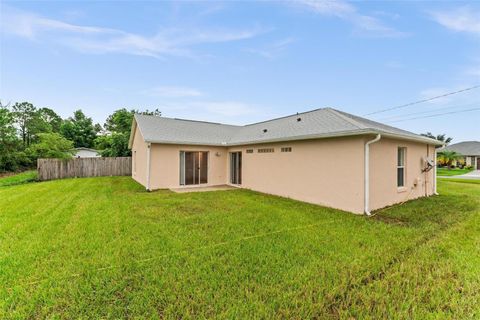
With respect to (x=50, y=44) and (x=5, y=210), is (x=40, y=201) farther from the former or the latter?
(x=50, y=44)

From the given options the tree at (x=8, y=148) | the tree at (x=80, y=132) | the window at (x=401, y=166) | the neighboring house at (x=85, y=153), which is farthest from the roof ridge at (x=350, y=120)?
the tree at (x=80, y=132)

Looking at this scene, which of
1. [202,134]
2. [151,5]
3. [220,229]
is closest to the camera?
[220,229]

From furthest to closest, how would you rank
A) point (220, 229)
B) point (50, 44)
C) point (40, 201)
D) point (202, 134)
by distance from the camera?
point (202, 134) < point (50, 44) < point (40, 201) < point (220, 229)

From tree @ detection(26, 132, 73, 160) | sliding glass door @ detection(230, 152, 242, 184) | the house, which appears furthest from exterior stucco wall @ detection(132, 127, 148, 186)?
tree @ detection(26, 132, 73, 160)

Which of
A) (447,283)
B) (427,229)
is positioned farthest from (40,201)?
(427,229)

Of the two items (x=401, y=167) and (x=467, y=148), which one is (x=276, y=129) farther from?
(x=467, y=148)

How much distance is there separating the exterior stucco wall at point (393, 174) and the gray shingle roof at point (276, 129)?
419 mm

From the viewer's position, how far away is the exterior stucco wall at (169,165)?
10.6m

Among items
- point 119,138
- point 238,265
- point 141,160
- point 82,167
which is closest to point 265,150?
point 238,265

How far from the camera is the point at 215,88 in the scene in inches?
627

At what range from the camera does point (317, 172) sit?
759cm

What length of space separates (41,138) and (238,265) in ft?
87.9

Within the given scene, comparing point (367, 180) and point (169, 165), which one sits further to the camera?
point (169, 165)

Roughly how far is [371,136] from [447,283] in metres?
4.39
